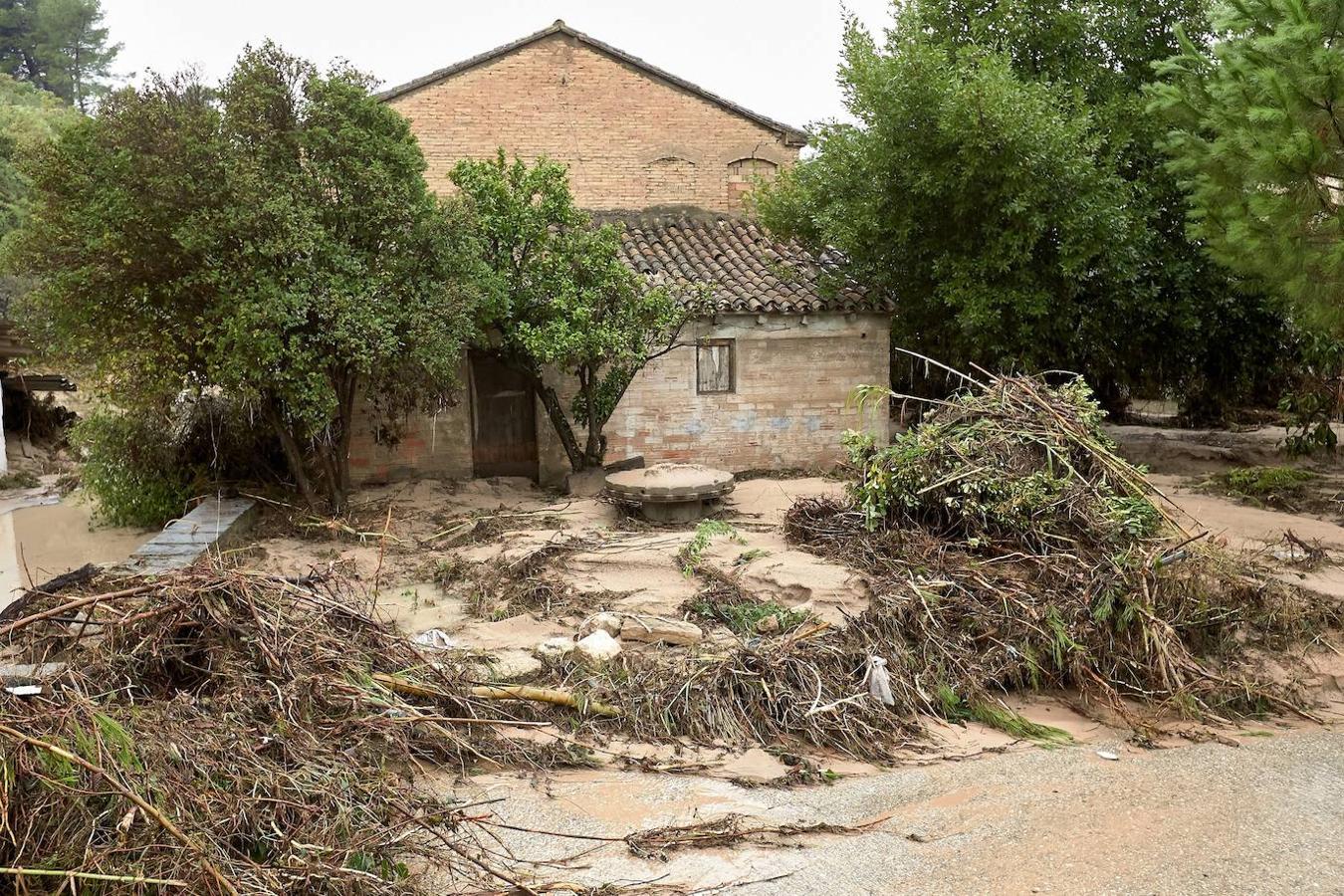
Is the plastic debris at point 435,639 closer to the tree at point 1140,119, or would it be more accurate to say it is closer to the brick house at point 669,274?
the brick house at point 669,274

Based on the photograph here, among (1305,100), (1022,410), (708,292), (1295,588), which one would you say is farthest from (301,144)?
(1295,588)

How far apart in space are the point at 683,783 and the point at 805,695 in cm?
144

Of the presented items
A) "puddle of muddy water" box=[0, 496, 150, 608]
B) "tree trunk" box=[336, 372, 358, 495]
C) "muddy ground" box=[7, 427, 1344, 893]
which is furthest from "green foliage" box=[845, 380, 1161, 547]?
"puddle of muddy water" box=[0, 496, 150, 608]

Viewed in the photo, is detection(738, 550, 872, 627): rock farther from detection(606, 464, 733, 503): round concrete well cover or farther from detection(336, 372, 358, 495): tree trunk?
detection(336, 372, 358, 495): tree trunk

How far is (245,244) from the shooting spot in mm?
11992

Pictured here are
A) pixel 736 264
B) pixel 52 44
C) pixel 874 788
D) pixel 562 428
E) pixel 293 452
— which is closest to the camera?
pixel 874 788

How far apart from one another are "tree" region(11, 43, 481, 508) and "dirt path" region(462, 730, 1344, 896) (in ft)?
23.6

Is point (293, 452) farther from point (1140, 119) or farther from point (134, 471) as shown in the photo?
point (1140, 119)

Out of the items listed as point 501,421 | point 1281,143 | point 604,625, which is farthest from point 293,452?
point 1281,143

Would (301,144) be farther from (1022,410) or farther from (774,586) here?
(1022,410)

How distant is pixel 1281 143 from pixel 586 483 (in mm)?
9451

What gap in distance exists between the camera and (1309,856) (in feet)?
20.2

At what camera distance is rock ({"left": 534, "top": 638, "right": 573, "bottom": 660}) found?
332 inches

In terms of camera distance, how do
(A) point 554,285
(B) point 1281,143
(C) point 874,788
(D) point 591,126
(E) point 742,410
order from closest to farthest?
(C) point 874,788
(B) point 1281,143
(A) point 554,285
(E) point 742,410
(D) point 591,126
